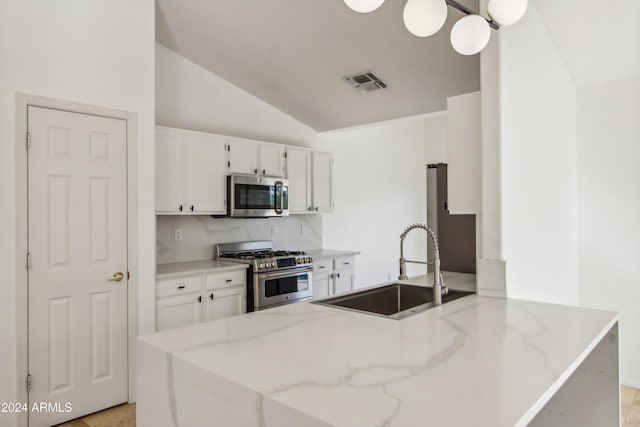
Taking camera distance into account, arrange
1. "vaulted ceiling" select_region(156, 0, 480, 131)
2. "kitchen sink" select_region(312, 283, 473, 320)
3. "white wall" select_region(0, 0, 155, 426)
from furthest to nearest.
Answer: "vaulted ceiling" select_region(156, 0, 480, 131), "white wall" select_region(0, 0, 155, 426), "kitchen sink" select_region(312, 283, 473, 320)

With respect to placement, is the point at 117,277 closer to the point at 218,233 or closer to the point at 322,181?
the point at 218,233

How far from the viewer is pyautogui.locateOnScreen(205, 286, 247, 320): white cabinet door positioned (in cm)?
368

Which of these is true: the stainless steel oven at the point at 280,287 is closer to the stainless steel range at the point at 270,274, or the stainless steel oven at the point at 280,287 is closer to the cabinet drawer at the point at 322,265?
the stainless steel range at the point at 270,274

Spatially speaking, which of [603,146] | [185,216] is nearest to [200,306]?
[185,216]

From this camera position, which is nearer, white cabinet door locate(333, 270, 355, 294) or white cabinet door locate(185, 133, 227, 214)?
white cabinet door locate(185, 133, 227, 214)

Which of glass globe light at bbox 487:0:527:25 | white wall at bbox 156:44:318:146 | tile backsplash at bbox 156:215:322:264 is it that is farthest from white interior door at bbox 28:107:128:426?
glass globe light at bbox 487:0:527:25

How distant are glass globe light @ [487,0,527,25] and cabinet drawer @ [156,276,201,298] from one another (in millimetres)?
2808

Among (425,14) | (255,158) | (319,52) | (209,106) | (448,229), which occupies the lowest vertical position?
(448,229)

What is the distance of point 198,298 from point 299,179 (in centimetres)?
187

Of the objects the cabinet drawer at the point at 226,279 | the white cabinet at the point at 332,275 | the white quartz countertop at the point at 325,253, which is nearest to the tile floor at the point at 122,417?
the cabinet drawer at the point at 226,279

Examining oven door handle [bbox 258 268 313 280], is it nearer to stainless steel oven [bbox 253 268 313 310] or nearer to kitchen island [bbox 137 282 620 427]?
stainless steel oven [bbox 253 268 313 310]

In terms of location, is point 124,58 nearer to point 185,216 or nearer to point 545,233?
point 185,216

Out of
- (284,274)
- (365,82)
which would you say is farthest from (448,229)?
(284,274)

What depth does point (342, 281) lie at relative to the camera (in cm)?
502
